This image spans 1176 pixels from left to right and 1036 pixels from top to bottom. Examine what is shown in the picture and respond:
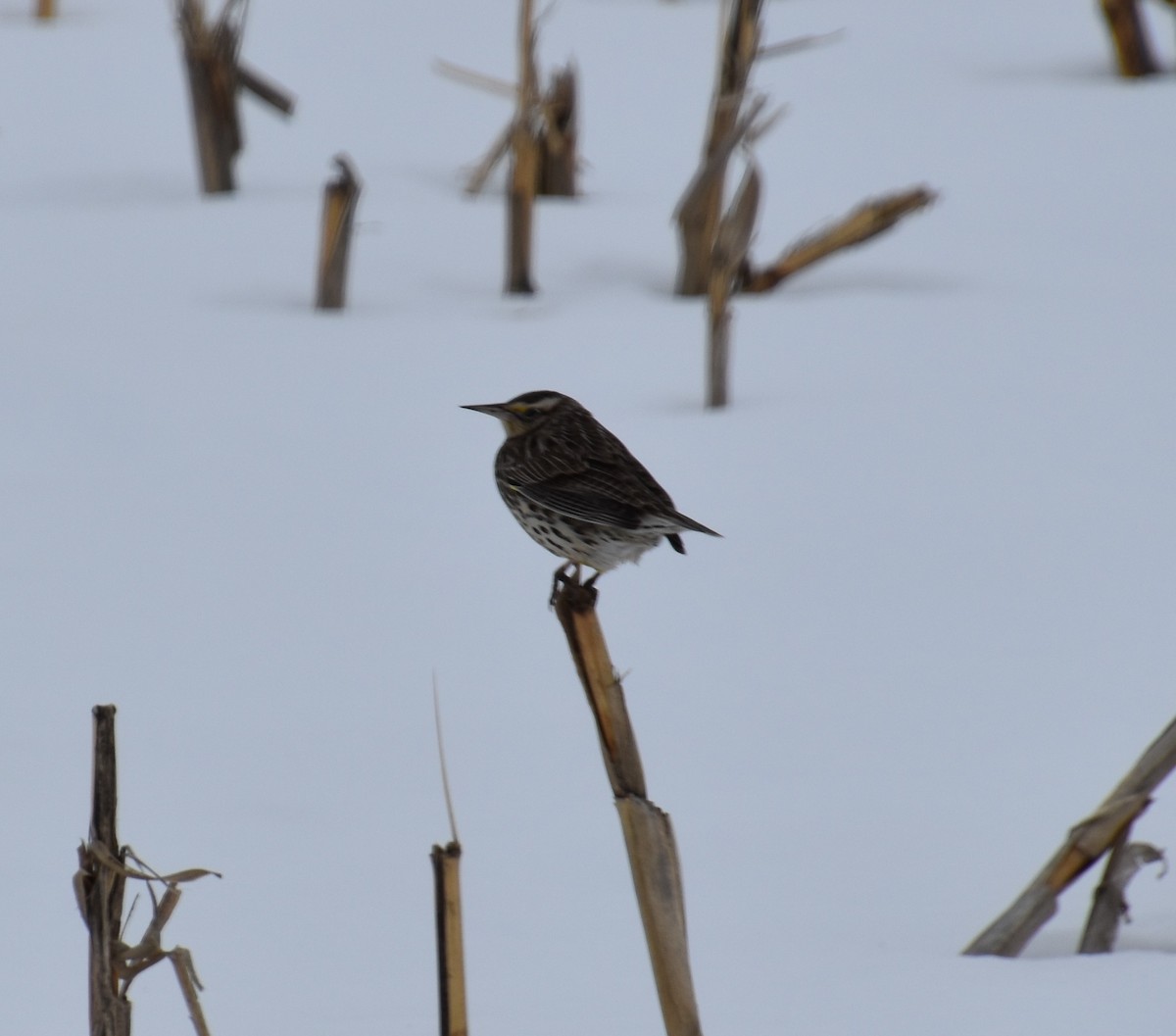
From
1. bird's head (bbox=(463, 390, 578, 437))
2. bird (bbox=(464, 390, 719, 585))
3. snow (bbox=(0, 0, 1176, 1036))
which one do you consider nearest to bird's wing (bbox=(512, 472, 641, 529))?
bird (bbox=(464, 390, 719, 585))

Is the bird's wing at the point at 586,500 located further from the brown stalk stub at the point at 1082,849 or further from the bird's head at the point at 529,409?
the brown stalk stub at the point at 1082,849

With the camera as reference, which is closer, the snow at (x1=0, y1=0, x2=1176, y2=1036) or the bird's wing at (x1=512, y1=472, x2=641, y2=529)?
the bird's wing at (x1=512, y1=472, x2=641, y2=529)

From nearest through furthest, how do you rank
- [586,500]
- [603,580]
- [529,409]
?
1. [586,500]
2. [529,409]
3. [603,580]

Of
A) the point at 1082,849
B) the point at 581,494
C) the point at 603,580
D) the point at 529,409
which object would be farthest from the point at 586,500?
the point at 603,580

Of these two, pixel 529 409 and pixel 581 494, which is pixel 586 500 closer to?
pixel 581 494

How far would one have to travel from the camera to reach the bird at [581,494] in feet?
8.99

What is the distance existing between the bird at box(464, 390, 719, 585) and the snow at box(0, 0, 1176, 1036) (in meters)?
0.85

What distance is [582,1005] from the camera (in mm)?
2939

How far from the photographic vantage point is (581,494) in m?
2.79

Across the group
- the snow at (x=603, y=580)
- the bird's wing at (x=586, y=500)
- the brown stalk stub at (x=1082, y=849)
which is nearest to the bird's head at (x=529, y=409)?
the bird's wing at (x=586, y=500)

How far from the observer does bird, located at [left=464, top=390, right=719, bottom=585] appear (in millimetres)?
2740

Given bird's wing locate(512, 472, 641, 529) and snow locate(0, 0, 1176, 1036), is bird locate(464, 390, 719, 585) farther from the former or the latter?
snow locate(0, 0, 1176, 1036)

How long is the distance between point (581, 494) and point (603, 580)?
2402mm

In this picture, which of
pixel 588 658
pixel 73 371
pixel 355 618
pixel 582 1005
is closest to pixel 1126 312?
pixel 355 618
